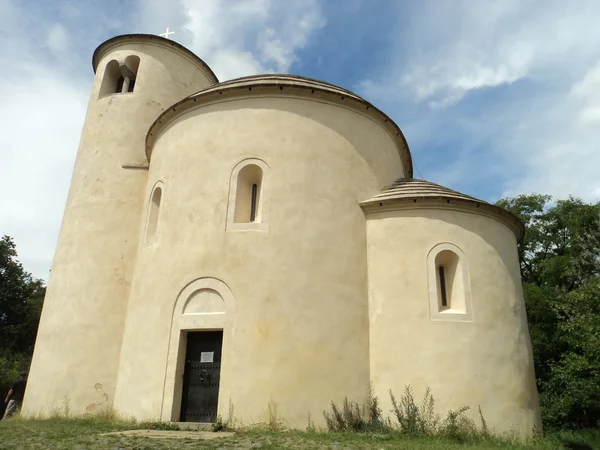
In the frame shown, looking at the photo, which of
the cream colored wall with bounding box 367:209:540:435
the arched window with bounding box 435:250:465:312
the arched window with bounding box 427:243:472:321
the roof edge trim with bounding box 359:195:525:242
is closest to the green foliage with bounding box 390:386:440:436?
the cream colored wall with bounding box 367:209:540:435

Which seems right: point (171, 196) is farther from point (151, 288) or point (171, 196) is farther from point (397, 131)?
point (397, 131)

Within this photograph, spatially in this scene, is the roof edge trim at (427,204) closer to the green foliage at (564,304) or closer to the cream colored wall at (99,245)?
the green foliage at (564,304)

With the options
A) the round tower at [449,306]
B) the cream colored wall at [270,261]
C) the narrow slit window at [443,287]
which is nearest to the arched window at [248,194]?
the cream colored wall at [270,261]

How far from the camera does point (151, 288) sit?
11.2 m

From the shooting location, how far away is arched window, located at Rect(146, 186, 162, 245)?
12.5m

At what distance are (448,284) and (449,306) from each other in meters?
0.54


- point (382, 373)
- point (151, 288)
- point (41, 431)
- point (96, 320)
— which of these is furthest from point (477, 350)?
point (96, 320)

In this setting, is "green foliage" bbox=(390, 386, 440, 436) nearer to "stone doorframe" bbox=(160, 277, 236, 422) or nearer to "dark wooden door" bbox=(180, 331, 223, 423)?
"stone doorframe" bbox=(160, 277, 236, 422)

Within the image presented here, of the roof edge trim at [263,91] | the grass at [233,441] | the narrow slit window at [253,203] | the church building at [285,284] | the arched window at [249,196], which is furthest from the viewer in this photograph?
the roof edge trim at [263,91]

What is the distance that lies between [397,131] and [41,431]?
1114cm

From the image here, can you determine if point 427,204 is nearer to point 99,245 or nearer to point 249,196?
point 249,196

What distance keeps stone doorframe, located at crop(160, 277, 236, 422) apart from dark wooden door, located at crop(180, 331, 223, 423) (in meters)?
0.15

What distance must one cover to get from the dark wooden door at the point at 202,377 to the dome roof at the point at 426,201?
15.9ft

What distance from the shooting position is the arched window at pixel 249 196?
10930 mm
